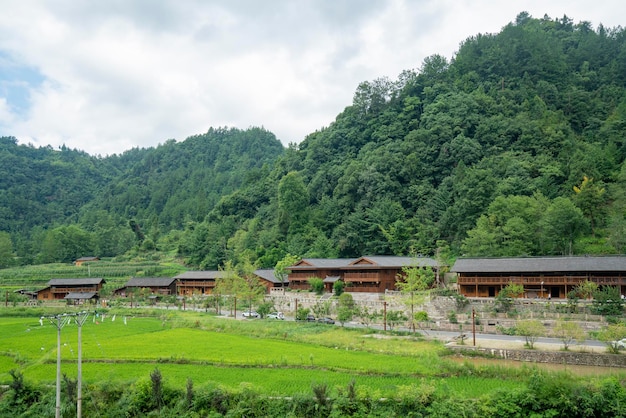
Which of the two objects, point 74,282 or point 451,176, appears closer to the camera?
point 451,176

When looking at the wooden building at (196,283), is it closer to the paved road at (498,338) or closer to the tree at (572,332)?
the paved road at (498,338)

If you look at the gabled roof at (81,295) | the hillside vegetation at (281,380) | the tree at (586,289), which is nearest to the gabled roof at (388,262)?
the tree at (586,289)

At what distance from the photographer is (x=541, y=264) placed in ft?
147

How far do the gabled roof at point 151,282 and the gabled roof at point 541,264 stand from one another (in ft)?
157

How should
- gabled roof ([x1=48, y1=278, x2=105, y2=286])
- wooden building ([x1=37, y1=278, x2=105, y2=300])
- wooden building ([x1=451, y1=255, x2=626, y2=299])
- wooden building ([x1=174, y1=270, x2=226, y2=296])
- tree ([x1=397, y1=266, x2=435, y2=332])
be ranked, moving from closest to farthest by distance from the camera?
wooden building ([x1=451, y1=255, x2=626, y2=299])
tree ([x1=397, y1=266, x2=435, y2=332])
wooden building ([x1=174, y1=270, x2=226, y2=296])
wooden building ([x1=37, y1=278, x2=105, y2=300])
gabled roof ([x1=48, y1=278, x2=105, y2=286])

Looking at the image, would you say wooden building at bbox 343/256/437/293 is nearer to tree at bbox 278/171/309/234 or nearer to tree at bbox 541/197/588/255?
tree at bbox 541/197/588/255

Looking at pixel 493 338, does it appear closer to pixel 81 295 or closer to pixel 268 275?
pixel 268 275

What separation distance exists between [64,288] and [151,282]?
13.8m

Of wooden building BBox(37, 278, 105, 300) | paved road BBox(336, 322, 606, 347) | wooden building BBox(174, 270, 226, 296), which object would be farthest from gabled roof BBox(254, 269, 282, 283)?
paved road BBox(336, 322, 606, 347)

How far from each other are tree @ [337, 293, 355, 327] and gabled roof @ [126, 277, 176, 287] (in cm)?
3781

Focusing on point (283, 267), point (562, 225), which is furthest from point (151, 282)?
point (562, 225)

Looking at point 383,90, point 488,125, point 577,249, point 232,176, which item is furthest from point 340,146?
point 232,176

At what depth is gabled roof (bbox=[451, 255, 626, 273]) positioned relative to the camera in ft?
137

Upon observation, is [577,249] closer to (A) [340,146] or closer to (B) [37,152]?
(A) [340,146]
